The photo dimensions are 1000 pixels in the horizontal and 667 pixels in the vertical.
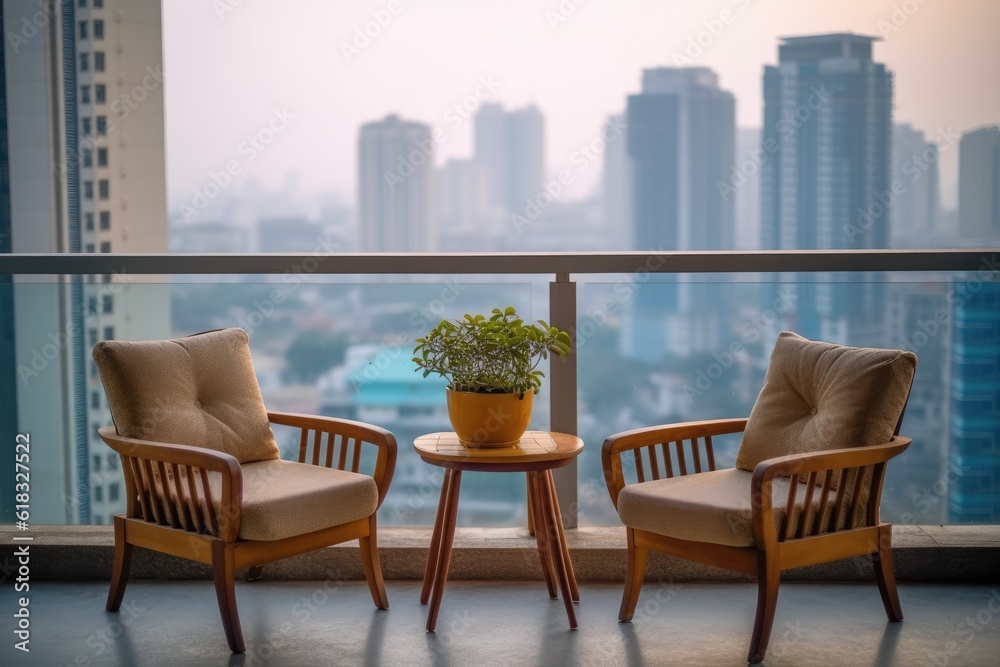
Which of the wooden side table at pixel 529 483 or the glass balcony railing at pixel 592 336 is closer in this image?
the wooden side table at pixel 529 483

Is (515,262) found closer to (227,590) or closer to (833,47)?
(227,590)

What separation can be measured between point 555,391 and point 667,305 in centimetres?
51

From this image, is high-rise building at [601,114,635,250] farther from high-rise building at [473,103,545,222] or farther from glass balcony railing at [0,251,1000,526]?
glass balcony railing at [0,251,1000,526]

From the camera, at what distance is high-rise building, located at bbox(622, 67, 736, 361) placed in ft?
23.6

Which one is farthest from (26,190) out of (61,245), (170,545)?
(170,545)

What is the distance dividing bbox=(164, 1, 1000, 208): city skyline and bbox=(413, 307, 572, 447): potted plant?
413 centimetres

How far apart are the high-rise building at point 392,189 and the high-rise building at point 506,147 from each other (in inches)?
60.9

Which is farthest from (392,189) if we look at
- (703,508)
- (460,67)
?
(703,508)

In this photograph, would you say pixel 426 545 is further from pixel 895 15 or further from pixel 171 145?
pixel 171 145

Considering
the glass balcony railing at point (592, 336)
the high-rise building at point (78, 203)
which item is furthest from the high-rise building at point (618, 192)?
the glass balcony railing at point (592, 336)

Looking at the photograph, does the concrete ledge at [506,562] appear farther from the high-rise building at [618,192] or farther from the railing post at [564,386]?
the high-rise building at [618,192]

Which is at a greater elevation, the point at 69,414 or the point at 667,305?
the point at 667,305

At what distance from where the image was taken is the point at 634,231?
295 inches

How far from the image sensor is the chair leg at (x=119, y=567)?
2.93m
